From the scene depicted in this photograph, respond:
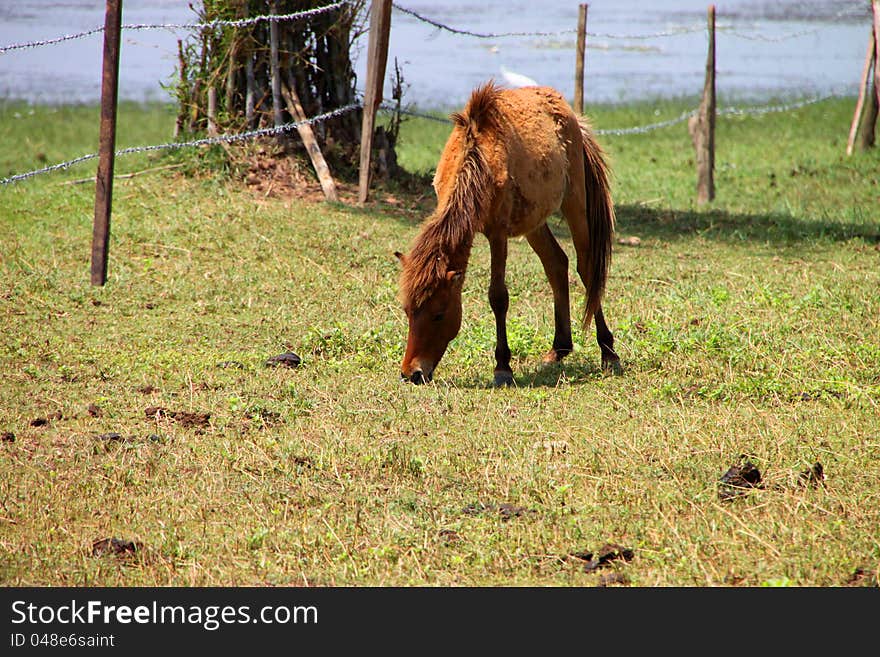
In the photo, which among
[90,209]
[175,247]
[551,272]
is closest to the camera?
[551,272]

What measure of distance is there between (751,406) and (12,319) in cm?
508

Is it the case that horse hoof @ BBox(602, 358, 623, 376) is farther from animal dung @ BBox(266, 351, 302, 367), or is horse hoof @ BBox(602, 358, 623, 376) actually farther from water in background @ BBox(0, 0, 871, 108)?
water in background @ BBox(0, 0, 871, 108)

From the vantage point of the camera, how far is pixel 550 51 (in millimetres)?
27062

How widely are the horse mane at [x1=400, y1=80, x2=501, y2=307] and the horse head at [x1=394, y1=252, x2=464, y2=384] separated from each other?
1cm

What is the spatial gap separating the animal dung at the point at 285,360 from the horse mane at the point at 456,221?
1.16m

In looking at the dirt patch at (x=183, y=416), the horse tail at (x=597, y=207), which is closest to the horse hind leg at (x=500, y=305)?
the horse tail at (x=597, y=207)

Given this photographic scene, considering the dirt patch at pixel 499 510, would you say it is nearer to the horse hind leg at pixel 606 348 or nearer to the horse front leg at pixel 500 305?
the horse front leg at pixel 500 305

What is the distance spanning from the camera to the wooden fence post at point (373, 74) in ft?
34.1

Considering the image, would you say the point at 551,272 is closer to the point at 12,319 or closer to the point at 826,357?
the point at 826,357

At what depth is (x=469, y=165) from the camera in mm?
5949

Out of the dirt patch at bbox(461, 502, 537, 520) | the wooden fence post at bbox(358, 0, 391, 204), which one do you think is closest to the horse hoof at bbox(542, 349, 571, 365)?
the dirt patch at bbox(461, 502, 537, 520)

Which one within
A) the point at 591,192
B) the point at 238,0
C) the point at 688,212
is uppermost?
the point at 238,0

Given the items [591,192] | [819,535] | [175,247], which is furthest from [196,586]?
[175,247]

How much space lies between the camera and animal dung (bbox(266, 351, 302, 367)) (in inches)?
259
